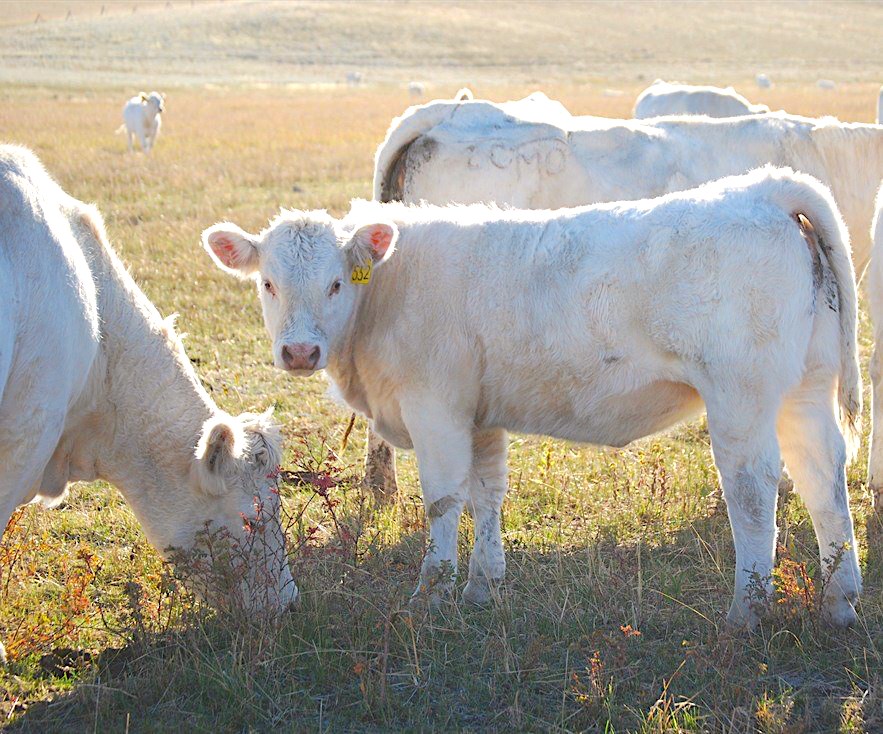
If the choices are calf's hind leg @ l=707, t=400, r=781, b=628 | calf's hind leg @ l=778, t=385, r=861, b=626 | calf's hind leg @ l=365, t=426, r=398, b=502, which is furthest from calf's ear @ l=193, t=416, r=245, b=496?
calf's hind leg @ l=778, t=385, r=861, b=626

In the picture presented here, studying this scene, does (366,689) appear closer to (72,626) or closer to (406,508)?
(72,626)

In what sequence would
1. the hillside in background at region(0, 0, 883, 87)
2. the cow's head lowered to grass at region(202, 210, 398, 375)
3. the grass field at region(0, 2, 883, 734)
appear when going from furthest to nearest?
the hillside in background at region(0, 0, 883, 87) → the cow's head lowered to grass at region(202, 210, 398, 375) → the grass field at region(0, 2, 883, 734)

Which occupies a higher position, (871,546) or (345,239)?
(345,239)

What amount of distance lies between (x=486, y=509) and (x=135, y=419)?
5.76ft

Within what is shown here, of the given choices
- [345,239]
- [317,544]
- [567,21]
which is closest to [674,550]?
[317,544]

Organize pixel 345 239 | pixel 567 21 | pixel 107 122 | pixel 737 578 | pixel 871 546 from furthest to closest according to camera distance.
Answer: pixel 567 21 → pixel 107 122 → pixel 871 546 → pixel 345 239 → pixel 737 578

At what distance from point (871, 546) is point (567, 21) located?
97.4m

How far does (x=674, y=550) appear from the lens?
18.4ft

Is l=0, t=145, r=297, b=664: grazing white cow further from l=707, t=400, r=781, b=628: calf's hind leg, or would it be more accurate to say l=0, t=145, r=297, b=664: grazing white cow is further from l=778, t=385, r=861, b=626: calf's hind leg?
l=778, t=385, r=861, b=626: calf's hind leg

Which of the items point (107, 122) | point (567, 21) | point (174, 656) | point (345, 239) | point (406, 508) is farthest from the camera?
point (567, 21)

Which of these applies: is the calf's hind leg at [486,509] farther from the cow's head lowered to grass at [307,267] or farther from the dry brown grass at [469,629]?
the cow's head lowered to grass at [307,267]

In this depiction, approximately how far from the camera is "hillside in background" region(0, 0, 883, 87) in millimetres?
64875

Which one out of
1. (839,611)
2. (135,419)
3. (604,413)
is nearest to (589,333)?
(604,413)

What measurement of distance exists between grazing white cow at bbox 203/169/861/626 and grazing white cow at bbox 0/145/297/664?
0.49 metres
